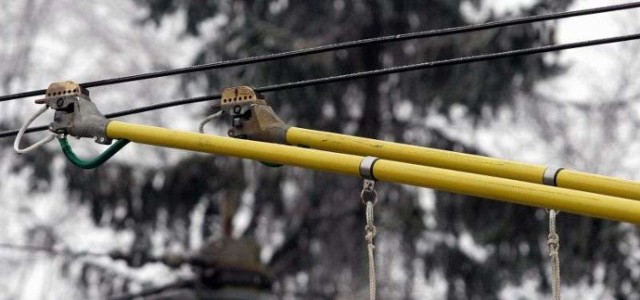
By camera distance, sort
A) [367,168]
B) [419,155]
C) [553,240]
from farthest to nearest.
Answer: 1. [419,155]
2. [367,168]
3. [553,240]

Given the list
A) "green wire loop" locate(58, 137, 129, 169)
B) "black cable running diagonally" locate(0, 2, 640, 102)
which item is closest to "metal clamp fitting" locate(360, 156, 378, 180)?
"black cable running diagonally" locate(0, 2, 640, 102)

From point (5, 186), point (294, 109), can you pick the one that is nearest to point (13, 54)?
point (5, 186)

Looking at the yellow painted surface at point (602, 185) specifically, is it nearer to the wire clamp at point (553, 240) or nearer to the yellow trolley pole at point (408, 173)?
the wire clamp at point (553, 240)

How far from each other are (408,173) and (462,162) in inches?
15.5

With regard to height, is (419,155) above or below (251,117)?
below

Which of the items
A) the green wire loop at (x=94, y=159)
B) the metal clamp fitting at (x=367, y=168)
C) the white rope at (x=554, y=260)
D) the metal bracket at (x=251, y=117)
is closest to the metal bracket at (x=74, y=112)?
the green wire loop at (x=94, y=159)

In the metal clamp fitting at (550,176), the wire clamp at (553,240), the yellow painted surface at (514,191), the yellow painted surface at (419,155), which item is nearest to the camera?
the yellow painted surface at (514,191)

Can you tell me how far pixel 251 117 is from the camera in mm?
6910

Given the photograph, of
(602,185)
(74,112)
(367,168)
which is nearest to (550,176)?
(602,185)

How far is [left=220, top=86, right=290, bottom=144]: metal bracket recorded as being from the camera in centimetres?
685

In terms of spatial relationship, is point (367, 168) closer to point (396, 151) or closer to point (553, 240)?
point (396, 151)

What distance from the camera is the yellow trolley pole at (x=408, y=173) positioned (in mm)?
5723

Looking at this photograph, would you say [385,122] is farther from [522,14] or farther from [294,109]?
[522,14]

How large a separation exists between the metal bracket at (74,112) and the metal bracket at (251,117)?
523mm
